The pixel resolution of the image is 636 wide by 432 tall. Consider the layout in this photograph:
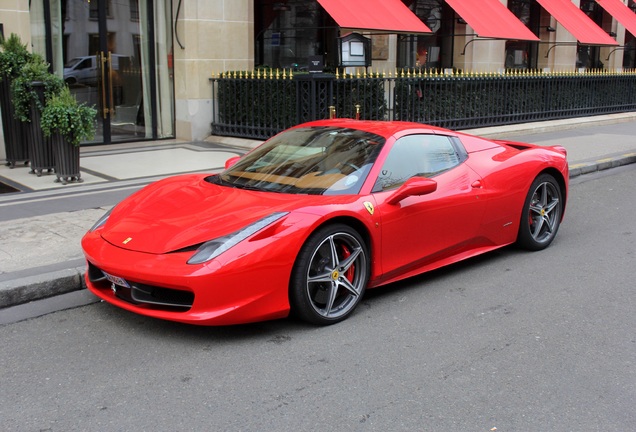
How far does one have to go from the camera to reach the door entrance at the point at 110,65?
1266cm

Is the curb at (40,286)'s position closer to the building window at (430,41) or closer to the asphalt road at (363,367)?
the asphalt road at (363,367)

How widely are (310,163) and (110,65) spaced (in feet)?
29.5

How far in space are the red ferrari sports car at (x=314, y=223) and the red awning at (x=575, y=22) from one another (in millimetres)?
14408

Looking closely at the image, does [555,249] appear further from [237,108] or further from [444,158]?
[237,108]

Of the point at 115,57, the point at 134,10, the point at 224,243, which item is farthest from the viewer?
the point at 134,10

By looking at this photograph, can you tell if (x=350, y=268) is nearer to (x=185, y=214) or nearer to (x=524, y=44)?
(x=185, y=214)

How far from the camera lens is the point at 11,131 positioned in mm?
10133

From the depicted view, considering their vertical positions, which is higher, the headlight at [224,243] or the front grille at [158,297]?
the headlight at [224,243]

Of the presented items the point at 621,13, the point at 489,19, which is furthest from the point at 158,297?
the point at 621,13

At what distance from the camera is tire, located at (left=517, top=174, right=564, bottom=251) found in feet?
21.5

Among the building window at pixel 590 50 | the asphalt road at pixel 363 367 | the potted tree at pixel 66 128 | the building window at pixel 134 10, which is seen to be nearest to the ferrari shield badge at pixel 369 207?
the asphalt road at pixel 363 367

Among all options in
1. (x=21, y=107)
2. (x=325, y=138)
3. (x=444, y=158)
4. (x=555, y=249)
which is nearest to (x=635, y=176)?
(x=555, y=249)

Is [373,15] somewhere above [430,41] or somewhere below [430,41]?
above

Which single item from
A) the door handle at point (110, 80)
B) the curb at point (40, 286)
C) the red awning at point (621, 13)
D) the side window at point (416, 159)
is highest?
the red awning at point (621, 13)
